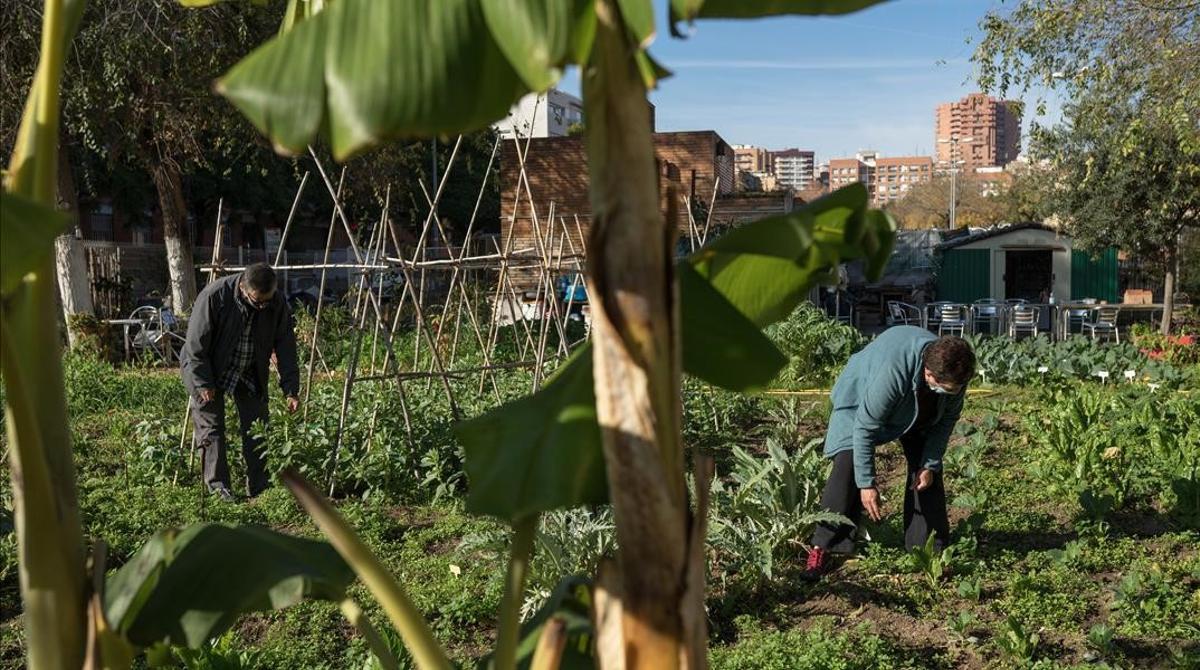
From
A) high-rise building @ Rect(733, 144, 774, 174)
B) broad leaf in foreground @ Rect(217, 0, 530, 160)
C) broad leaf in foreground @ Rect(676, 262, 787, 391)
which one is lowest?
broad leaf in foreground @ Rect(676, 262, 787, 391)

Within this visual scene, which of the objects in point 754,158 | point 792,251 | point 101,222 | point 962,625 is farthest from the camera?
point 754,158

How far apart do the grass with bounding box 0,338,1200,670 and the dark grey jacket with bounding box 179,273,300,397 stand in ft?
2.27

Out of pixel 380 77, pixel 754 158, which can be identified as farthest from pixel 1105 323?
pixel 754 158

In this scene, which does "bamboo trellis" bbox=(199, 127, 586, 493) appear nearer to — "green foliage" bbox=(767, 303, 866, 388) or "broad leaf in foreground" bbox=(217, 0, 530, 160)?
"green foliage" bbox=(767, 303, 866, 388)

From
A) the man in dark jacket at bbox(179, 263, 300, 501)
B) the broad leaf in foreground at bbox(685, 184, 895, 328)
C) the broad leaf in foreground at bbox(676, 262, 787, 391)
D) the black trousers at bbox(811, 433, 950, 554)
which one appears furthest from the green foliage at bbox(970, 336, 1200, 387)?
the broad leaf in foreground at bbox(676, 262, 787, 391)

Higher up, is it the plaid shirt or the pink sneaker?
the plaid shirt

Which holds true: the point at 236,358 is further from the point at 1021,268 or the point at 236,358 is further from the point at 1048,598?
the point at 1021,268

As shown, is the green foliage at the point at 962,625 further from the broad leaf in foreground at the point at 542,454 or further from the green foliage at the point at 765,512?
the broad leaf in foreground at the point at 542,454

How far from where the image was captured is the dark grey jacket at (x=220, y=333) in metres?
6.62

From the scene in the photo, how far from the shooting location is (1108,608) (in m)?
4.68

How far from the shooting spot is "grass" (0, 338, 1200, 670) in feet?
13.9

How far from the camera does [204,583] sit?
171 cm

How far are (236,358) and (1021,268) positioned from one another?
25696 mm

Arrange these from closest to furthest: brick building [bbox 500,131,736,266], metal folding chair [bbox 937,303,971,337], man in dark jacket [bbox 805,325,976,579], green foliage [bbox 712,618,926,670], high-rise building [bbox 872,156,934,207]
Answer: green foliage [bbox 712,618,926,670] → man in dark jacket [bbox 805,325,976,579] → metal folding chair [bbox 937,303,971,337] → brick building [bbox 500,131,736,266] → high-rise building [bbox 872,156,934,207]
